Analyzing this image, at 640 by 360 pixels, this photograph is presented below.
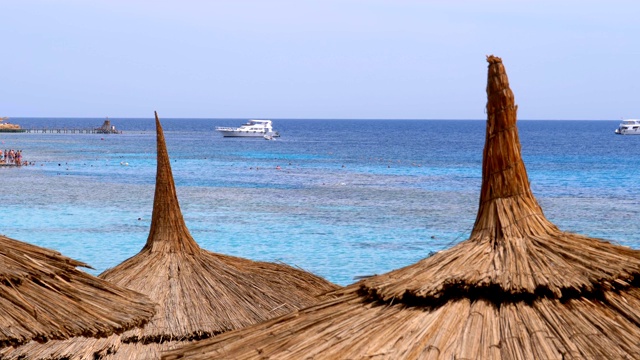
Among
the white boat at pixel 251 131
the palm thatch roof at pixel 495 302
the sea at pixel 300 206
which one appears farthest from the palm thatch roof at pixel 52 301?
the white boat at pixel 251 131

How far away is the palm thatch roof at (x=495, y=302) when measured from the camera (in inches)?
156

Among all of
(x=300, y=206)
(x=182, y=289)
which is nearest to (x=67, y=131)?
(x=300, y=206)

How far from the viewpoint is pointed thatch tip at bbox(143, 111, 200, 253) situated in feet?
32.4

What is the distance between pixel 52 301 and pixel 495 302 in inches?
145

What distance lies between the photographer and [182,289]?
30.5 ft

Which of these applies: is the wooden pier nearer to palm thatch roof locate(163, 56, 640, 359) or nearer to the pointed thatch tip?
the pointed thatch tip

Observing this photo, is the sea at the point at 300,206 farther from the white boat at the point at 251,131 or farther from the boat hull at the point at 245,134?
the boat hull at the point at 245,134

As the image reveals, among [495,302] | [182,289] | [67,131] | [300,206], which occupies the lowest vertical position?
[67,131]

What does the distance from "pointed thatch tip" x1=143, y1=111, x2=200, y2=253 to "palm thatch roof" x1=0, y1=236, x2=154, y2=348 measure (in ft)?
8.69

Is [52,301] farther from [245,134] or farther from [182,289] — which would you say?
[245,134]

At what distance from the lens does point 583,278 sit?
4.19 meters

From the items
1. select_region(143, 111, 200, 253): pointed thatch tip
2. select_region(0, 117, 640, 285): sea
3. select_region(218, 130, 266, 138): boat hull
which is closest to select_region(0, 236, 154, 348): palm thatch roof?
select_region(143, 111, 200, 253): pointed thatch tip

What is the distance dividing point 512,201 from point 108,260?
1663 centimetres

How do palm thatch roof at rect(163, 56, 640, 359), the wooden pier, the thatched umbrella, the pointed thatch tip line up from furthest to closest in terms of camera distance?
the wooden pier
the pointed thatch tip
the thatched umbrella
palm thatch roof at rect(163, 56, 640, 359)
